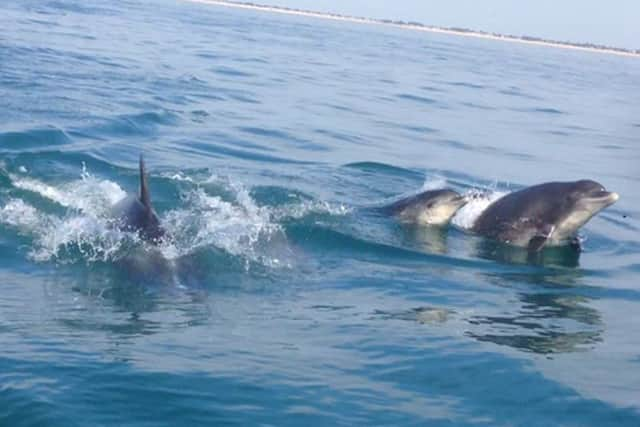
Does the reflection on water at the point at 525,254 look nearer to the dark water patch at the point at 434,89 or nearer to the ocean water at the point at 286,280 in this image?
the ocean water at the point at 286,280

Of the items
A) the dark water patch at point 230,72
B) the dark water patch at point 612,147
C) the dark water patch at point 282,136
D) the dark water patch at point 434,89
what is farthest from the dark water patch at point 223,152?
the dark water patch at point 434,89

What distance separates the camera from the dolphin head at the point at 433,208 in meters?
14.1

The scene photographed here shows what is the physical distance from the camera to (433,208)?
14109mm

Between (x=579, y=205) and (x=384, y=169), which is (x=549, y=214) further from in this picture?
(x=384, y=169)

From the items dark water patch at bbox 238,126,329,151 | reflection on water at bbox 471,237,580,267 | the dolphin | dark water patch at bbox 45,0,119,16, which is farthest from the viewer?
dark water patch at bbox 45,0,119,16

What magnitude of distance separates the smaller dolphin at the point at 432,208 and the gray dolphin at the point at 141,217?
410 cm

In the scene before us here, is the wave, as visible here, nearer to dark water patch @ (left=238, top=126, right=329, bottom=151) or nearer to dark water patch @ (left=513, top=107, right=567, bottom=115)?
dark water patch @ (left=238, top=126, right=329, bottom=151)

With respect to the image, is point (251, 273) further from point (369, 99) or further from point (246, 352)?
point (369, 99)

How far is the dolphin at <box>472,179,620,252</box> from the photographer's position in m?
13.2

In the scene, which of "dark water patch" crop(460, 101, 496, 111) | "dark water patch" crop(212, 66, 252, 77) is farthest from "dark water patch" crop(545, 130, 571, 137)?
"dark water patch" crop(212, 66, 252, 77)

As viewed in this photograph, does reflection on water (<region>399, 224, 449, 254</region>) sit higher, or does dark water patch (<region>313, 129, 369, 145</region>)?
Result: dark water patch (<region>313, 129, 369, 145</region>)

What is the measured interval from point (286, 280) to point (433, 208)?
394 centimetres

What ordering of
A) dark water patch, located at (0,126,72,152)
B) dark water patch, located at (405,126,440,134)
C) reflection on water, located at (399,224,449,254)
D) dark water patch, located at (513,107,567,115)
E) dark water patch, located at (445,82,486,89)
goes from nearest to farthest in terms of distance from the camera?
reflection on water, located at (399,224,449,254) < dark water patch, located at (0,126,72,152) < dark water patch, located at (405,126,440,134) < dark water patch, located at (513,107,567,115) < dark water patch, located at (445,82,486,89)

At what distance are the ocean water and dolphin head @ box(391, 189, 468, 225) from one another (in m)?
0.25
